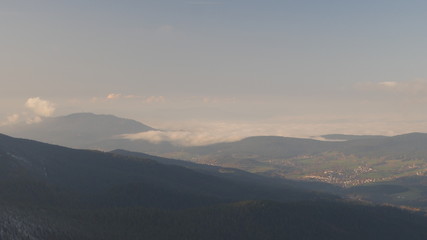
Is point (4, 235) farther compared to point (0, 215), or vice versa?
point (0, 215)
